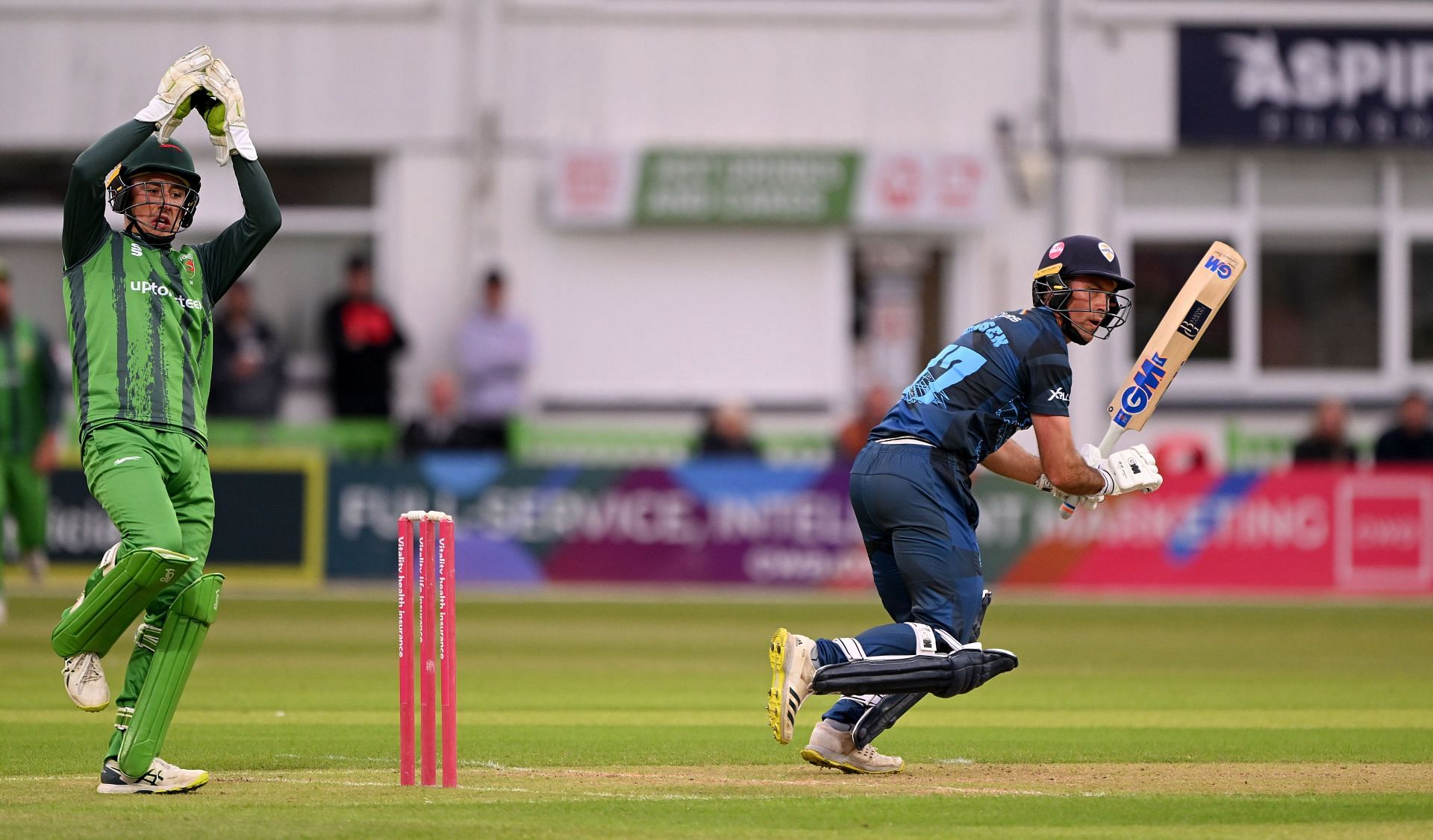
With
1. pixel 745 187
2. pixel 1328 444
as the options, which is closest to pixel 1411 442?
pixel 1328 444

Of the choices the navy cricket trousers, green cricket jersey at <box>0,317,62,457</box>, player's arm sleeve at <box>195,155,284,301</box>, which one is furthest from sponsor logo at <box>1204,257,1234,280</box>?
green cricket jersey at <box>0,317,62,457</box>

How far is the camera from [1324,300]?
818 inches

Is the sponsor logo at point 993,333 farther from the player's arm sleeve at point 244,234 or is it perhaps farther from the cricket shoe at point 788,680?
the player's arm sleeve at point 244,234

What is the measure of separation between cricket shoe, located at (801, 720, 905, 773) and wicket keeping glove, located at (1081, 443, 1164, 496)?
1213 mm

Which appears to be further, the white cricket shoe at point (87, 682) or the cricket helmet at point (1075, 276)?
the cricket helmet at point (1075, 276)

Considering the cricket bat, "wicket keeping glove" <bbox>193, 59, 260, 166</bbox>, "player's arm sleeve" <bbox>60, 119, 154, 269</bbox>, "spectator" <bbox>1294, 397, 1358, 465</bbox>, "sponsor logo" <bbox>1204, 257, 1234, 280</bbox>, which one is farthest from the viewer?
"spectator" <bbox>1294, 397, 1358, 465</bbox>

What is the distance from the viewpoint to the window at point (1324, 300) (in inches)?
814

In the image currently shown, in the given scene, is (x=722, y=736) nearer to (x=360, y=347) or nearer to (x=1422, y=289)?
(x=360, y=347)

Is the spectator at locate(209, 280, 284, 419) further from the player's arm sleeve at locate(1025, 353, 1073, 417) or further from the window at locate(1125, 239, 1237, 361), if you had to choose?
the player's arm sleeve at locate(1025, 353, 1073, 417)

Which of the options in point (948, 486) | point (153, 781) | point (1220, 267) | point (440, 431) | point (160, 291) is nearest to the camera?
point (153, 781)

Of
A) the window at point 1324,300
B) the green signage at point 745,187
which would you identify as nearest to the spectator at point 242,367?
the green signage at point 745,187

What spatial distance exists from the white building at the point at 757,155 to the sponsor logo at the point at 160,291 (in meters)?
12.7

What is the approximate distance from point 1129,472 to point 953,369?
69 centimetres

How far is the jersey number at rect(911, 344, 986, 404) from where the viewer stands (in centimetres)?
698
